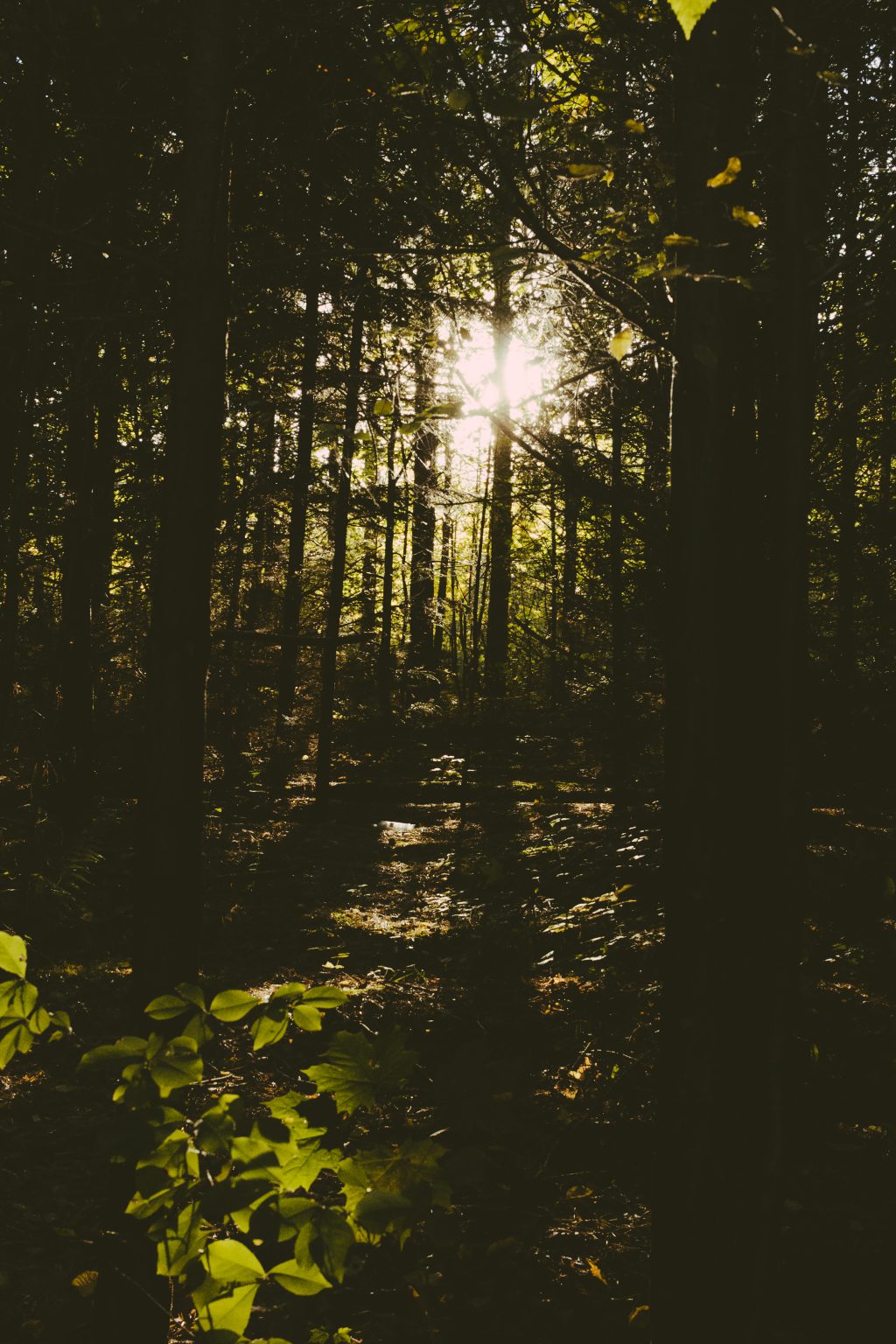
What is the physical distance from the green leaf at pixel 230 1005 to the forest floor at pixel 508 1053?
1.97 ft

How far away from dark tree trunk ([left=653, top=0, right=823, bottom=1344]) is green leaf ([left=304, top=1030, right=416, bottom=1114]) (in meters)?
0.77

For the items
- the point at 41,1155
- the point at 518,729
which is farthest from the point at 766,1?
the point at 518,729

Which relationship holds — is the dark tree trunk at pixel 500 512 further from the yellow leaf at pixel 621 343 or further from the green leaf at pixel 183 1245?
the green leaf at pixel 183 1245

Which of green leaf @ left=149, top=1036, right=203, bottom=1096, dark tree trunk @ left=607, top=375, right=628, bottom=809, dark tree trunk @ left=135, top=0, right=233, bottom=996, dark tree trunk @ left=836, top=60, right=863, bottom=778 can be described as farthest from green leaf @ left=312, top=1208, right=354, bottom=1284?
dark tree trunk @ left=607, top=375, right=628, bottom=809

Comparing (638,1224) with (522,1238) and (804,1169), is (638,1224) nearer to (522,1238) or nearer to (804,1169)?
(522,1238)

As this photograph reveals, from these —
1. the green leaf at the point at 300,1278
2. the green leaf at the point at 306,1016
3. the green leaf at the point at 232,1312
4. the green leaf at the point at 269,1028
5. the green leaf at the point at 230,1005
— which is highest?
the green leaf at the point at 230,1005

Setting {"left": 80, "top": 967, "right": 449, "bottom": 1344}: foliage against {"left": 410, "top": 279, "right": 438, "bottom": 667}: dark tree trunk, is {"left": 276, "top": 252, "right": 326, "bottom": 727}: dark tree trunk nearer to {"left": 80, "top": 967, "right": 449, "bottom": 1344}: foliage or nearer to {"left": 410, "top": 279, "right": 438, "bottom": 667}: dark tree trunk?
{"left": 410, "top": 279, "right": 438, "bottom": 667}: dark tree trunk

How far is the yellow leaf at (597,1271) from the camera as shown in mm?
3926

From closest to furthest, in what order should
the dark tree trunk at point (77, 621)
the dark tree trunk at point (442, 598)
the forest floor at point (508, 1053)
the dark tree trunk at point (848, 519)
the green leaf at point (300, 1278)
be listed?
1. the green leaf at point (300, 1278)
2. the dark tree trunk at point (848, 519)
3. the forest floor at point (508, 1053)
4. the dark tree trunk at point (77, 621)
5. the dark tree trunk at point (442, 598)

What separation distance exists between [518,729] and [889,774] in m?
11.8

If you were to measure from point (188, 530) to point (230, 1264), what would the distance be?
2.61 meters

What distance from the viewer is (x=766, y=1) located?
1959mm

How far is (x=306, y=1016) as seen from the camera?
1855 mm

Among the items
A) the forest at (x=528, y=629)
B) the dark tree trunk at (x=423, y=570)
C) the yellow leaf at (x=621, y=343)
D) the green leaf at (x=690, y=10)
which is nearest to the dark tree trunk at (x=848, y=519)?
the forest at (x=528, y=629)
